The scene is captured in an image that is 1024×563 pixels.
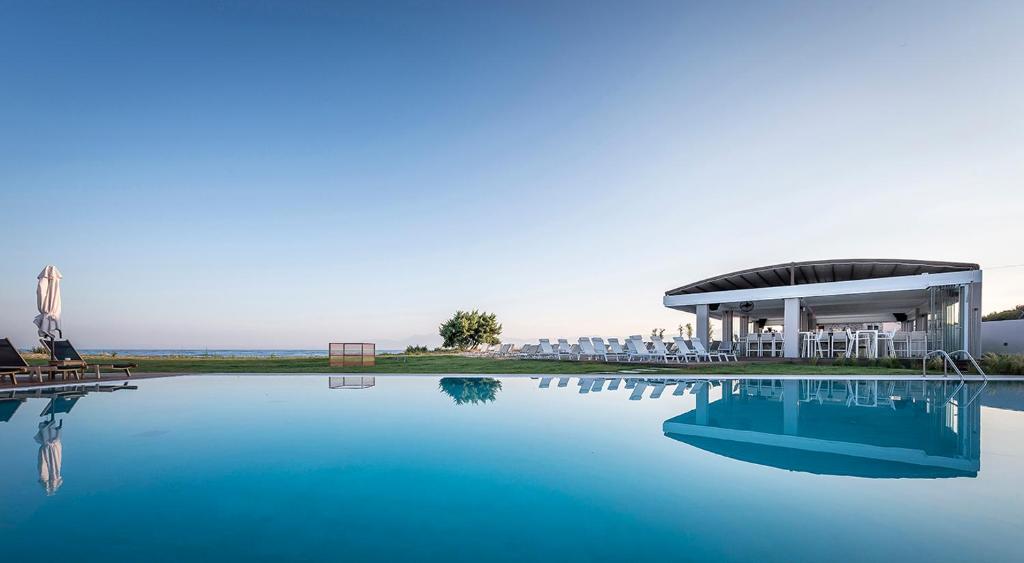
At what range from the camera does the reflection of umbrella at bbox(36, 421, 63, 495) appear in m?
3.83

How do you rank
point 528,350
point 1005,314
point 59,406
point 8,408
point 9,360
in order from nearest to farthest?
1. point 8,408
2. point 59,406
3. point 9,360
4. point 528,350
5. point 1005,314

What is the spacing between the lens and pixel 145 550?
2570 millimetres

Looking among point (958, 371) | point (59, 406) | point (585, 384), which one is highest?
point (59, 406)

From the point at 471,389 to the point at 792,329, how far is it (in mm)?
12472

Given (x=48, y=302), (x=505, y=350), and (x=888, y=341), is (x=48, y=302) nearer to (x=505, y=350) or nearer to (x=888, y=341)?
(x=505, y=350)

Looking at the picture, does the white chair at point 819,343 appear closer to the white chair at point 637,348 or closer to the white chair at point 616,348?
the white chair at point 637,348

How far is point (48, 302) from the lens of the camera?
1125 cm

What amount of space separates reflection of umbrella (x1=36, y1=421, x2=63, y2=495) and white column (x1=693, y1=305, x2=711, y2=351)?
18761 millimetres

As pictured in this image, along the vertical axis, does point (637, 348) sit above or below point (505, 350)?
→ above


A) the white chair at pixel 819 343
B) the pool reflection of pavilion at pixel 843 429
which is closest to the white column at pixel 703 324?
the white chair at pixel 819 343

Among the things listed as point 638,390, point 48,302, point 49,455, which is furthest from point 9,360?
point 638,390

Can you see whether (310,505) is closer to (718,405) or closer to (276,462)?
(276,462)

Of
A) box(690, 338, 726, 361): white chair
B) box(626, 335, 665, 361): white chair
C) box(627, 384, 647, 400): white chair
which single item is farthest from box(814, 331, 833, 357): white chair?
box(627, 384, 647, 400): white chair

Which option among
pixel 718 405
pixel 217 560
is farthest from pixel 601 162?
pixel 217 560
